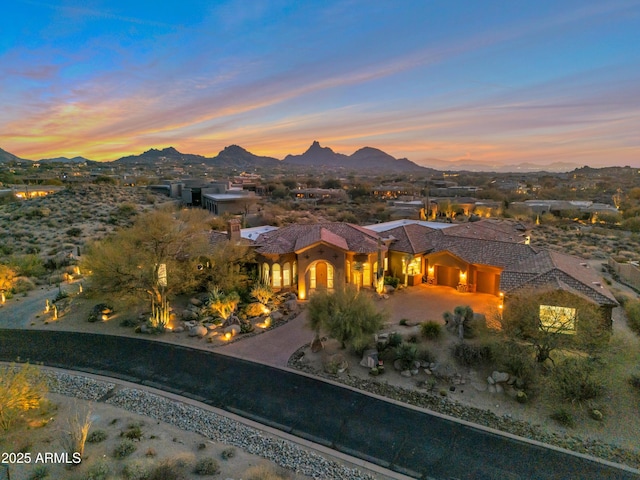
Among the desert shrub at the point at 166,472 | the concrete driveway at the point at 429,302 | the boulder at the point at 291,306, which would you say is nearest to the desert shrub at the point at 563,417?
the concrete driveway at the point at 429,302

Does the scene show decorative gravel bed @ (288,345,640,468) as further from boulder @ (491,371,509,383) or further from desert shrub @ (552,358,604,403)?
desert shrub @ (552,358,604,403)

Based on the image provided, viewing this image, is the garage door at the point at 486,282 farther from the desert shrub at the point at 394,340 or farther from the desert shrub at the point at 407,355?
the desert shrub at the point at 407,355

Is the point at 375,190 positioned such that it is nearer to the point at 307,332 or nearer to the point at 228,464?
the point at 307,332

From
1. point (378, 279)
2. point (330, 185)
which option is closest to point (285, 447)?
point (378, 279)

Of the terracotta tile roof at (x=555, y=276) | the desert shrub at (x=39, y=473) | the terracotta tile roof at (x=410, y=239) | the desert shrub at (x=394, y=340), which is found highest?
the terracotta tile roof at (x=410, y=239)

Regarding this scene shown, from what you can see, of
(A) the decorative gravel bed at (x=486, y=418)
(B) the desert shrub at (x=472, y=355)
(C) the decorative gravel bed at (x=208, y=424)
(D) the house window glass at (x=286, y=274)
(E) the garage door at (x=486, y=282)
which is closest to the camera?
(C) the decorative gravel bed at (x=208, y=424)

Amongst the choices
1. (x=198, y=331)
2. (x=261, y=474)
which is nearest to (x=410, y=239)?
(x=198, y=331)

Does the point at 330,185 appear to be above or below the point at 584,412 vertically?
above
